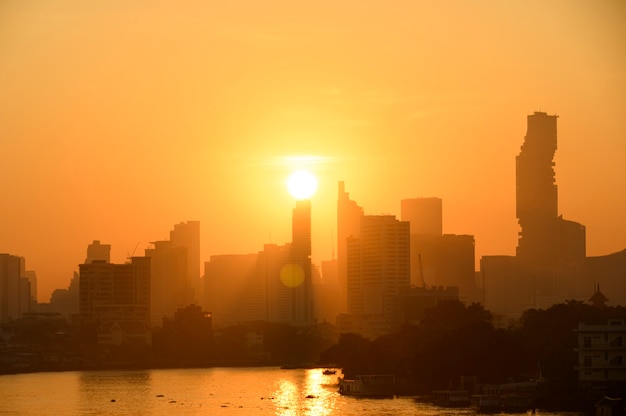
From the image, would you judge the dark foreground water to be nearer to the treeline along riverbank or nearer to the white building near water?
the treeline along riverbank

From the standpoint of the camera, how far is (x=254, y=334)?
191 meters

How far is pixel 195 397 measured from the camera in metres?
97.4

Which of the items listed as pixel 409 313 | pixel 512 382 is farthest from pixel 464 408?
pixel 409 313

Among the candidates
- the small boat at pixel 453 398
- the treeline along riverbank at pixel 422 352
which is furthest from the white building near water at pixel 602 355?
the small boat at pixel 453 398

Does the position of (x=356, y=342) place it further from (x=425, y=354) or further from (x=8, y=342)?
(x=8, y=342)

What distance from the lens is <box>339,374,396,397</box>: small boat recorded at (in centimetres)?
9364

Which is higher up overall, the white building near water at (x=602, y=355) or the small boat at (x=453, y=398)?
the white building near water at (x=602, y=355)

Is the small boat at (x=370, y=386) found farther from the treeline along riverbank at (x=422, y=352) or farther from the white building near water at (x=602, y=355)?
the white building near water at (x=602, y=355)

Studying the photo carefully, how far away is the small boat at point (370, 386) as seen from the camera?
9364cm

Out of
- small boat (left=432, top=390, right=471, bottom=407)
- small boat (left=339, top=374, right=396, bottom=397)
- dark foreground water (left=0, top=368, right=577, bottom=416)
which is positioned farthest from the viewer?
small boat (left=339, top=374, right=396, bottom=397)

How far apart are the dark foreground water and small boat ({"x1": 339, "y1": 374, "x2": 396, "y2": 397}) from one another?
126 cm

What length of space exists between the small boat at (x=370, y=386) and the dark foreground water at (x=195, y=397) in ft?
4.15

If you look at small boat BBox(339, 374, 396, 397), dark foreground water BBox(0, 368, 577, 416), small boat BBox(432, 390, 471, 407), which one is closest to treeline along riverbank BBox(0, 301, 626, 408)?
small boat BBox(339, 374, 396, 397)

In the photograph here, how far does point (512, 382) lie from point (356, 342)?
125 ft
